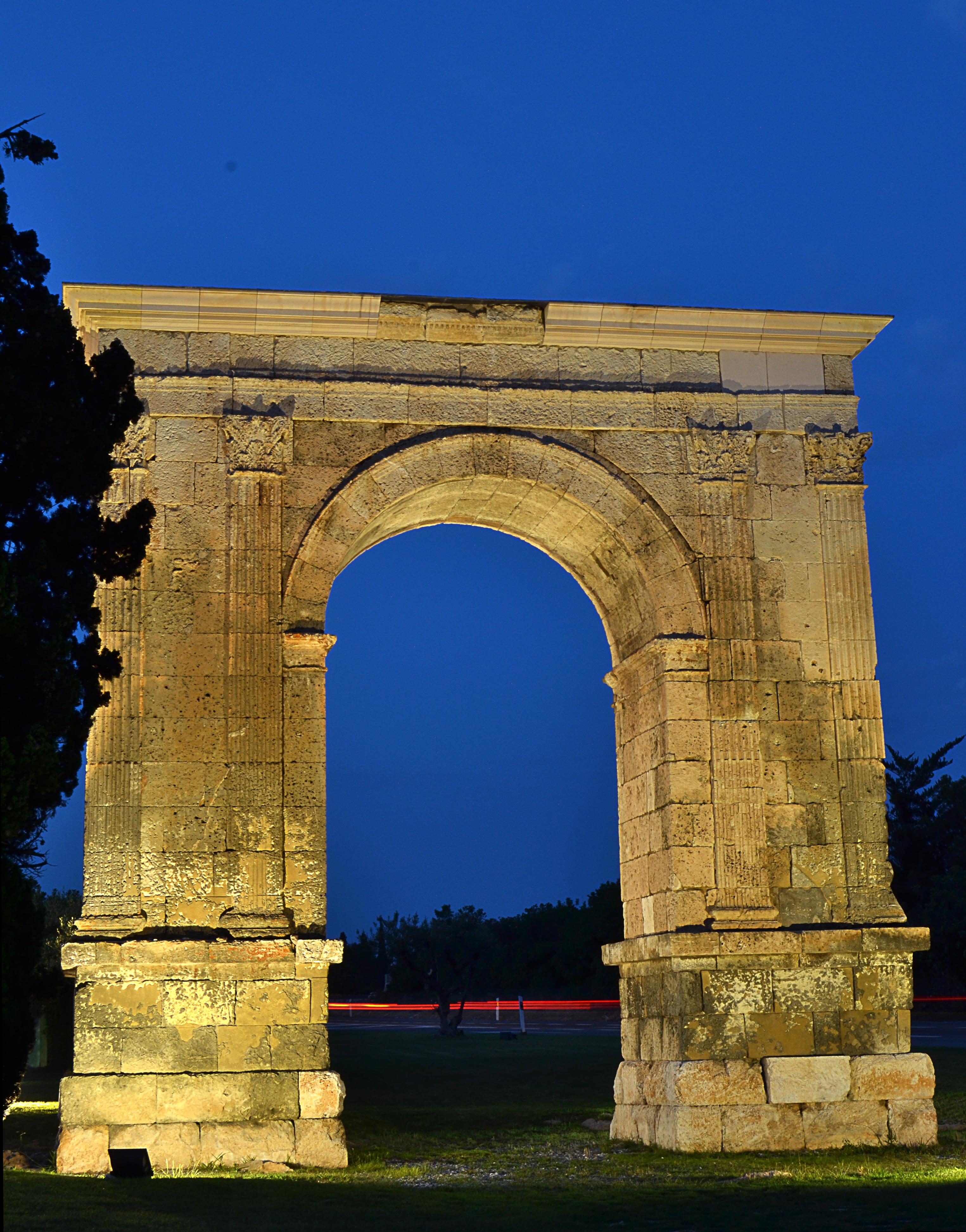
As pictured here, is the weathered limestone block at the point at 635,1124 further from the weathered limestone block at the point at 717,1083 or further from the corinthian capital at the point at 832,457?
the corinthian capital at the point at 832,457

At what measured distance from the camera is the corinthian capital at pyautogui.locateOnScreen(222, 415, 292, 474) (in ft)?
43.2

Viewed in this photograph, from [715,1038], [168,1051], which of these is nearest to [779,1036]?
[715,1038]

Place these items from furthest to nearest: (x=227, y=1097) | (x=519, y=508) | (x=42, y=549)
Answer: (x=519, y=508), (x=227, y=1097), (x=42, y=549)

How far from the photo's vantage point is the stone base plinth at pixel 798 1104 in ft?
40.6

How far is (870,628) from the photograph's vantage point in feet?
45.0

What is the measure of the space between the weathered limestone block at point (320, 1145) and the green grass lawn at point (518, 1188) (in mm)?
110

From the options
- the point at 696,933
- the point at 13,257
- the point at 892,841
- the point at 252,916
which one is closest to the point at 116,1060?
the point at 252,916

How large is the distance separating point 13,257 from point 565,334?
17.5 ft

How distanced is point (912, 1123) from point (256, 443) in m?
8.27

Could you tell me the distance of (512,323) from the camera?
13.8m

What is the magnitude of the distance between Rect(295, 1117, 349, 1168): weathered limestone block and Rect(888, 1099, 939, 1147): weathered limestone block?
469 cm

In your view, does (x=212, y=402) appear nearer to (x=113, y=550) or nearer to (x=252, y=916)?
(x=113, y=550)

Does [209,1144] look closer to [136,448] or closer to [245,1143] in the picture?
[245,1143]

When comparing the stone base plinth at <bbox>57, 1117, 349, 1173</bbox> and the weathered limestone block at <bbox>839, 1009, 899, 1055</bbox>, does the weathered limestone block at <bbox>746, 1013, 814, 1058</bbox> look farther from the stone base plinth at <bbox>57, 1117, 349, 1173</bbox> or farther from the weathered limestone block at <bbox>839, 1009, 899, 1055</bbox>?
the stone base plinth at <bbox>57, 1117, 349, 1173</bbox>
